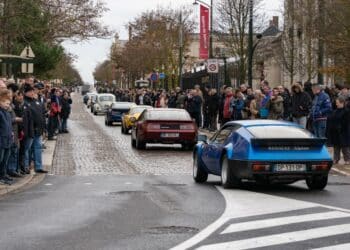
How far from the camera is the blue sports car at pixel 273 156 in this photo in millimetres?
14406

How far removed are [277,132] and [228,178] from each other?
1179mm

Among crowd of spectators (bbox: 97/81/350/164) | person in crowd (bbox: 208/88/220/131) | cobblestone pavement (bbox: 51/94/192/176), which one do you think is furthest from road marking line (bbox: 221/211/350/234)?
person in crowd (bbox: 208/88/220/131)

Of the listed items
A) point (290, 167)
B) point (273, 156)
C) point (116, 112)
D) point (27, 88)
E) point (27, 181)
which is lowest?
point (27, 181)

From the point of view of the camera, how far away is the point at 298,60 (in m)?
53.6

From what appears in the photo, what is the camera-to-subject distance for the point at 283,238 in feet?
31.6

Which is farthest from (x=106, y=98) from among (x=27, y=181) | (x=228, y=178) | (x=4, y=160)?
(x=228, y=178)

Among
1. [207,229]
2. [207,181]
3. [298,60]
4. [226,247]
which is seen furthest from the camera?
[298,60]

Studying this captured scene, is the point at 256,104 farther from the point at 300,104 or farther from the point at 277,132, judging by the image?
the point at 277,132

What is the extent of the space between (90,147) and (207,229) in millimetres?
17673

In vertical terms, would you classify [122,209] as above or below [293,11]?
below

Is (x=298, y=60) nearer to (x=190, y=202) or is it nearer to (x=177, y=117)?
(x=177, y=117)

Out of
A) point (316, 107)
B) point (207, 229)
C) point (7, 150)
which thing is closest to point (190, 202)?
point (207, 229)

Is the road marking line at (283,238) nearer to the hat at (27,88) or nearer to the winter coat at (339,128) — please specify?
the hat at (27,88)

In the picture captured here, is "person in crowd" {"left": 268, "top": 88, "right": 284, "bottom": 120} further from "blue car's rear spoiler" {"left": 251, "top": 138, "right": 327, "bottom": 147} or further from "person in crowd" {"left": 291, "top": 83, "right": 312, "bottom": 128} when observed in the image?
"blue car's rear spoiler" {"left": 251, "top": 138, "right": 327, "bottom": 147}
